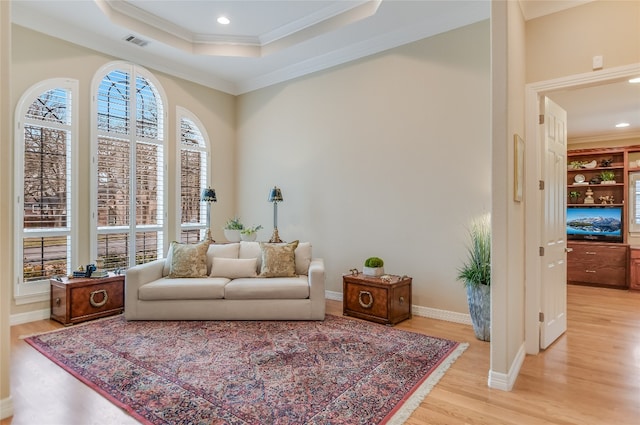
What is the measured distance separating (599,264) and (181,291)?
7055mm

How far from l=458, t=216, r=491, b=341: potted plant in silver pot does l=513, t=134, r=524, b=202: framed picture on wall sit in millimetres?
733

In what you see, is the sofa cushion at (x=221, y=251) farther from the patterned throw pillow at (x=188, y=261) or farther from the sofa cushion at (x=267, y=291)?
the sofa cushion at (x=267, y=291)

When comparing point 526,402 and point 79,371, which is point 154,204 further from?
point 526,402

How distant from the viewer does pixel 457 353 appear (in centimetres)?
323

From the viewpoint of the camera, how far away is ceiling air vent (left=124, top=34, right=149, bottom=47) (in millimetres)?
4648

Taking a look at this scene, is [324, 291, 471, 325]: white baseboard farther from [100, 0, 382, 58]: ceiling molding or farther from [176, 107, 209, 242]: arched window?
[176, 107, 209, 242]: arched window

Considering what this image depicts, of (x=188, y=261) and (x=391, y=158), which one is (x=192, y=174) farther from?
(x=391, y=158)

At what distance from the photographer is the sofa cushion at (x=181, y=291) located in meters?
4.04

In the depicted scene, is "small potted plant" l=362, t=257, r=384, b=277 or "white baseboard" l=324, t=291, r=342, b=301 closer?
"small potted plant" l=362, t=257, r=384, b=277

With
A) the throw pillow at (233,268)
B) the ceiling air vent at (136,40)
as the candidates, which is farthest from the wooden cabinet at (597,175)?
the ceiling air vent at (136,40)

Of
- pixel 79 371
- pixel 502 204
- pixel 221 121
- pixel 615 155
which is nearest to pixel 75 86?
pixel 221 121

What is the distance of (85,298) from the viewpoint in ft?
13.4

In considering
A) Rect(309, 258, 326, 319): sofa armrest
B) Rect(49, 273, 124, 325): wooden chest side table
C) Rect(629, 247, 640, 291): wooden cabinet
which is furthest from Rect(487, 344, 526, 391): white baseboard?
Rect(629, 247, 640, 291): wooden cabinet

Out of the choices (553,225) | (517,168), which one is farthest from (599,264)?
(517,168)
